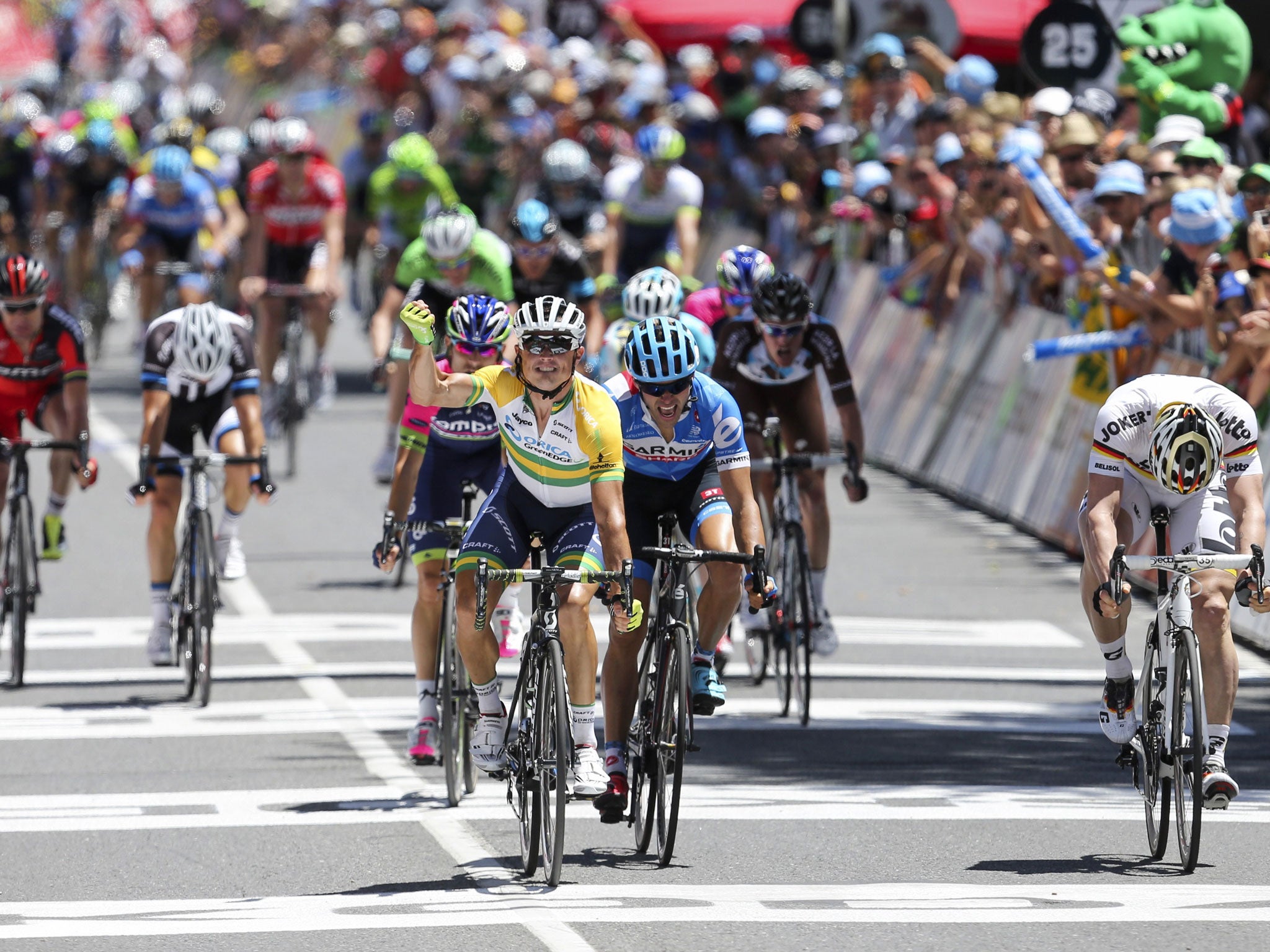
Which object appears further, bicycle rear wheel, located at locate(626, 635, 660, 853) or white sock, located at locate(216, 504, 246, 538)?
white sock, located at locate(216, 504, 246, 538)

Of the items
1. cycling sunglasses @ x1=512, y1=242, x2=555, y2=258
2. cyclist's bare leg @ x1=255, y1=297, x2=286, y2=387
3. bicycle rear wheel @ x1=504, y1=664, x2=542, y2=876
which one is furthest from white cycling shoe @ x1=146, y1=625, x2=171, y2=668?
cyclist's bare leg @ x1=255, y1=297, x2=286, y2=387

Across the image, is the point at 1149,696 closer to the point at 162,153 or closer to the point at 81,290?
the point at 162,153

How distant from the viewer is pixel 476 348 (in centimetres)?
1067

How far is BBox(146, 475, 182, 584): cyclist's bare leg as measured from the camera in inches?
525

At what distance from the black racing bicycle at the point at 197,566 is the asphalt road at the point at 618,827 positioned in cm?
25

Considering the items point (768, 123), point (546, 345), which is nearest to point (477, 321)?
point (546, 345)

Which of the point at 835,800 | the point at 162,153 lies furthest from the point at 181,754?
the point at 162,153

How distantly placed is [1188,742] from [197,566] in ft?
18.3

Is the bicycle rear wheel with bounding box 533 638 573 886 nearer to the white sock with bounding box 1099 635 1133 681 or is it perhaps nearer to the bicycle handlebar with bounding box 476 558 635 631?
the bicycle handlebar with bounding box 476 558 635 631

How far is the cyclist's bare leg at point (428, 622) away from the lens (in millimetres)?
10703

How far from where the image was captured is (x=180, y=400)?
13.5 metres

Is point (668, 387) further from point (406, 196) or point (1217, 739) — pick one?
point (406, 196)

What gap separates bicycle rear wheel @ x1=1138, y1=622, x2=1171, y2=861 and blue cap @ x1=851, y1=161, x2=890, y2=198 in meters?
12.1

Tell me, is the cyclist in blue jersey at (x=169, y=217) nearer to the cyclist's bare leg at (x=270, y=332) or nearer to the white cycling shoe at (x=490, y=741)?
the cyclist's bare leg at (x=270, y=332)
